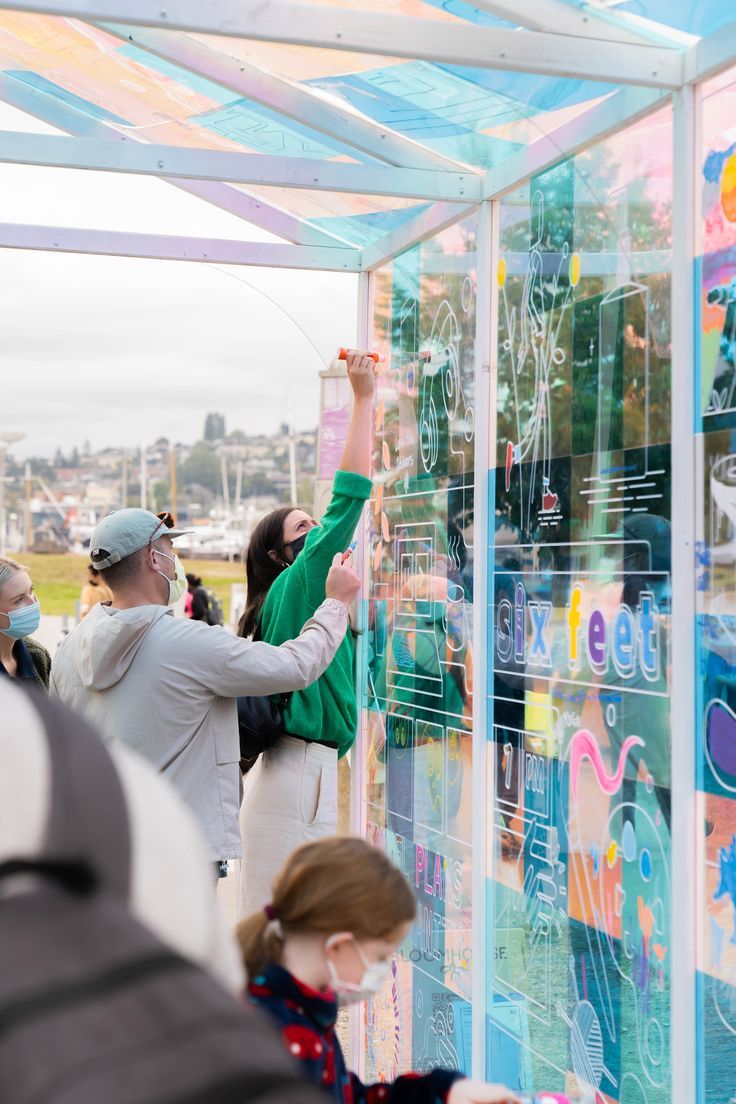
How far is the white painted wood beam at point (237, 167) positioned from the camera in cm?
364

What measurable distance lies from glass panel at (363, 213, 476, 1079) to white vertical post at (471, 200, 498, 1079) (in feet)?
0.30

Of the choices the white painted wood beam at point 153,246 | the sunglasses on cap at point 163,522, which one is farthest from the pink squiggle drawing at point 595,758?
the white painted wood beam at point 153,246

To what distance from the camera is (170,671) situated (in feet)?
10.6

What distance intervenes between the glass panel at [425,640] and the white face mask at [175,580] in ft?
2.63

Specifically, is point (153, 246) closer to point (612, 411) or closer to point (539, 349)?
point (539, 349)

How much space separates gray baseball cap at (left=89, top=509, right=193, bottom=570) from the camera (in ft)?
10.8

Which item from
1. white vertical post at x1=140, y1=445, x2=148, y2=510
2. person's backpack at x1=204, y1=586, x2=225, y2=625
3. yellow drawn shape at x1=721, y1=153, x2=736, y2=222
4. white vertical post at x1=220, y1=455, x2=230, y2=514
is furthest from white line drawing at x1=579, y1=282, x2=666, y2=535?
white vertical post at x1=220, y1=455, x2=230, y2=514

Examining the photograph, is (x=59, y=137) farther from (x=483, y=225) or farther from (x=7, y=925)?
(x=7, y=925)

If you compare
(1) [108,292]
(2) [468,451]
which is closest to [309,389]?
(1) [108,292]

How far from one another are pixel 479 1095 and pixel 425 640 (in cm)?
234

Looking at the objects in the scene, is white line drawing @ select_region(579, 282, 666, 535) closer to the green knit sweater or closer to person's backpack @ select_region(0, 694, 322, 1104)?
the green knit sweater

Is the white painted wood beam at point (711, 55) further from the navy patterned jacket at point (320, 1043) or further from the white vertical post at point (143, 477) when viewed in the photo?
the white vertical post at point (143, 477)

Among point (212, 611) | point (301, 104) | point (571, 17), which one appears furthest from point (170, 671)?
point (212, 611)

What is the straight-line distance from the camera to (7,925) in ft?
1.48
